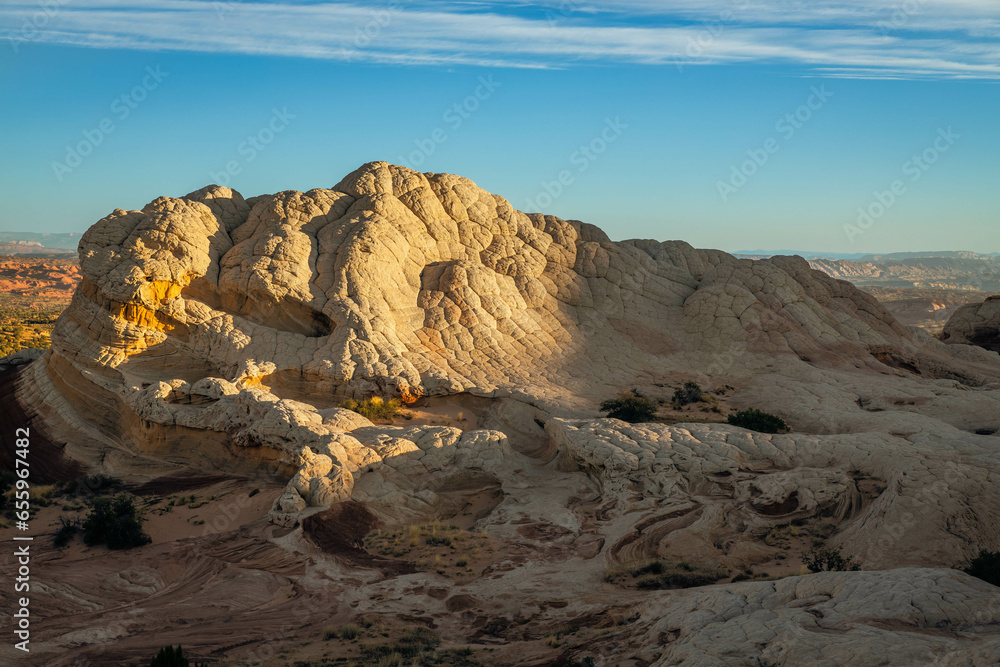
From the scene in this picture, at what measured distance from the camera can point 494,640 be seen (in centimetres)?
1138

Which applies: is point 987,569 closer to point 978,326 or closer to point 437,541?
point 437,541

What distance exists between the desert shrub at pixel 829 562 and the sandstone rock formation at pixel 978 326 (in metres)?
36.8

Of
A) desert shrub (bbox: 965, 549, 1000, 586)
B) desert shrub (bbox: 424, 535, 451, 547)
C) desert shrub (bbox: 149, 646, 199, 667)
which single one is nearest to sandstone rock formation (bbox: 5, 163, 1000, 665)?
desert shrub (bbox: 965, 549, 1000, 586)

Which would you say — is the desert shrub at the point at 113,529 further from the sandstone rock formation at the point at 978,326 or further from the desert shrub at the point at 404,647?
the sandstone rock formation at the point at 978,326

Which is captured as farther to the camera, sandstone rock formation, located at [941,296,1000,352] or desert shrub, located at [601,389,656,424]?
sandstone rock formation, located at [941,296,1000,352]

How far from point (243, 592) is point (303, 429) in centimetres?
668

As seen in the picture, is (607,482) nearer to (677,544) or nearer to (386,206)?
(677,544)

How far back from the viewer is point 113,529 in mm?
16453

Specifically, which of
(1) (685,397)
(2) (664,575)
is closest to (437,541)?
(2) (664,575)

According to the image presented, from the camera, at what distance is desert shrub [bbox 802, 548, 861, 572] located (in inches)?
498

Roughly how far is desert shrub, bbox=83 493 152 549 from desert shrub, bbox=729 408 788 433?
18282 millimetres

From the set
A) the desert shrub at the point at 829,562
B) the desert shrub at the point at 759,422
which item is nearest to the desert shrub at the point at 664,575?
the desert shrub at the point at 829,562

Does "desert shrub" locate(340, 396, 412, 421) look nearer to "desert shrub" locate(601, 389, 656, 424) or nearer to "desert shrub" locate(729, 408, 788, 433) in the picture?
"desert shrub" locate(601, 389, 656, 424)

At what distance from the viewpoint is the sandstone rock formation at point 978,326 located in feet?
138
